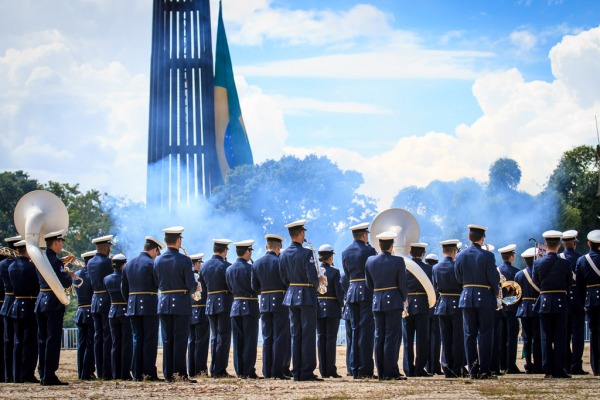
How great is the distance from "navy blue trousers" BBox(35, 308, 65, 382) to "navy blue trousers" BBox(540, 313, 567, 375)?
23.3 feet

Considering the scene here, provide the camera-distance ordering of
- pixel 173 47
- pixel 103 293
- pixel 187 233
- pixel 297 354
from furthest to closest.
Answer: pixel 173 47 < pixel 187 233 < pixel 103 293 < pixel 297 354

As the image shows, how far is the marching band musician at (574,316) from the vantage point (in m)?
17.0

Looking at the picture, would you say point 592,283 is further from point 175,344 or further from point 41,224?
point 41,224

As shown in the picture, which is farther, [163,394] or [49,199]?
[49,199]

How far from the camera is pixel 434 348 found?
18.4m

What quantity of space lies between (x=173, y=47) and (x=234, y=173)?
7.38 metres

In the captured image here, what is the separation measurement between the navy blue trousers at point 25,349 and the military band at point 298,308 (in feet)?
0.07

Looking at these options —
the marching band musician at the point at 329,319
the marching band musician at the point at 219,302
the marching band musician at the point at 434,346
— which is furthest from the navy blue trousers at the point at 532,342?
the marching band musician at the point at 219,302

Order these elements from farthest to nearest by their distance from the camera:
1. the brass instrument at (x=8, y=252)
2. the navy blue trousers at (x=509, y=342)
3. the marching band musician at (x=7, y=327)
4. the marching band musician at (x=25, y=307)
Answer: the navy blue trousers at (x=509, y=342) → the brass instrument at (x=8, y=252) → the marching band musician at (x=7, y=327) → the marching band musician at (x=25, y=307)

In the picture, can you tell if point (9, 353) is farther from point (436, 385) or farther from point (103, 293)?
point (436, 385)

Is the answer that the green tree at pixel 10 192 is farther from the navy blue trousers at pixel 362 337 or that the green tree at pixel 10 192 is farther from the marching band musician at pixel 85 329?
the navy blue trousers at pixel 362 337

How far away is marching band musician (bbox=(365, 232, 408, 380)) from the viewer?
15.6 meters

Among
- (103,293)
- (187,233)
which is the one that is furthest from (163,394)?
(187,233)

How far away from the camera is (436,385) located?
1457cm
